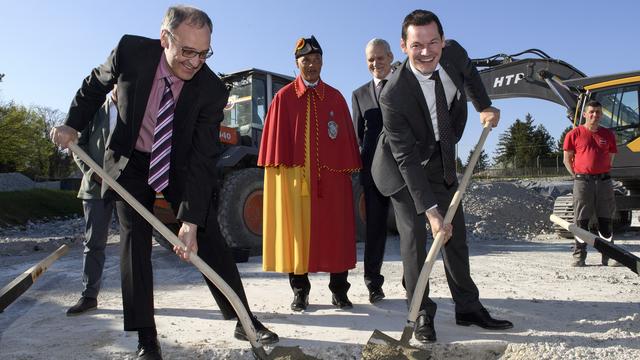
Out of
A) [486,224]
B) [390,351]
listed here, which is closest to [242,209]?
[390,351]

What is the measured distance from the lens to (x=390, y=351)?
2.61m

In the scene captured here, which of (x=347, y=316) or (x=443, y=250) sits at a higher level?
(x=443, y=250)

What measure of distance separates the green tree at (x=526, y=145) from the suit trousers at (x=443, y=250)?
185 ft

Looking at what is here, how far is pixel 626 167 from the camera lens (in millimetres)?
9508

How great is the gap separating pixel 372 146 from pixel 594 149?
3.18m

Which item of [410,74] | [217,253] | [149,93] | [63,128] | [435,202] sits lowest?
[217,253]

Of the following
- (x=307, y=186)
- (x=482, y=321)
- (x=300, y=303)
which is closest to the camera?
(x=482, y=321)

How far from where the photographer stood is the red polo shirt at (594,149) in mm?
6083

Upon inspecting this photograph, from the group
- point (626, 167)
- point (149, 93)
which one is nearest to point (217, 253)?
point (149, 93)

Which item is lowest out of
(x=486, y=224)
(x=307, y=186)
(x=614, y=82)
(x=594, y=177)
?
(x=486, y=224)

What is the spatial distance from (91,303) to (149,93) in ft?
6.45

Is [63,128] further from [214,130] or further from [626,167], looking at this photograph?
[626,167]

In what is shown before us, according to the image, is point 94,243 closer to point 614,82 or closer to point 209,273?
point 209,273

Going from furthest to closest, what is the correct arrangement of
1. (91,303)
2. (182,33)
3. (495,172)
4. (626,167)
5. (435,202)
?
(495,172) → (626,167) → (91,303) → (435,202) → (182,33)
